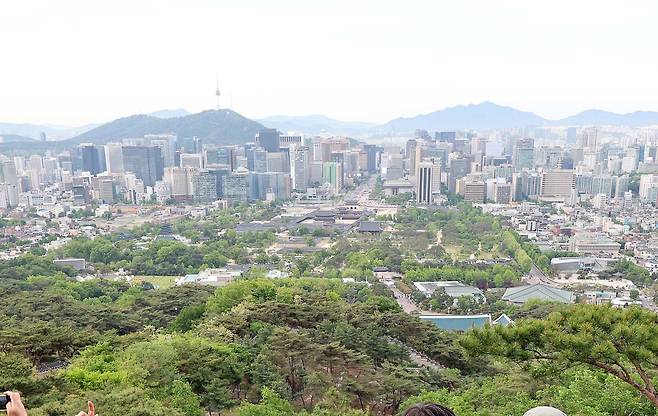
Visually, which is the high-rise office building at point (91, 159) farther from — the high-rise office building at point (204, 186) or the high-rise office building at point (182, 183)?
the high-rise office building at point (204, 186)

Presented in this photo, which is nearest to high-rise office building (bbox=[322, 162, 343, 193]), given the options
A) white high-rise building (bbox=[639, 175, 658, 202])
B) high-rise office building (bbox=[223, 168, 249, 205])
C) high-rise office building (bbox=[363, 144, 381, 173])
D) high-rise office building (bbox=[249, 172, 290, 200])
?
high-rise office building (bbox=[249, 172, 290, 200])

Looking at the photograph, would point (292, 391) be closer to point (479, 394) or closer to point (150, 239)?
point (479, 394)

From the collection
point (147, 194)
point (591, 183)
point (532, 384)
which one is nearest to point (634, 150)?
point (591, 183)

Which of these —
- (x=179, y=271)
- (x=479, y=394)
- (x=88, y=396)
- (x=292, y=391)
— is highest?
(x=88, y=396)

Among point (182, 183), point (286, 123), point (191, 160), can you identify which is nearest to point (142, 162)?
point (191, 160)

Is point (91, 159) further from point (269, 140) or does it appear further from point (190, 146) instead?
point (269, 140)

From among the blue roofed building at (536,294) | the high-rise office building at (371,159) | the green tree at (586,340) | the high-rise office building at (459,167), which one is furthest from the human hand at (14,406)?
the high-rise office building at (371,159)
